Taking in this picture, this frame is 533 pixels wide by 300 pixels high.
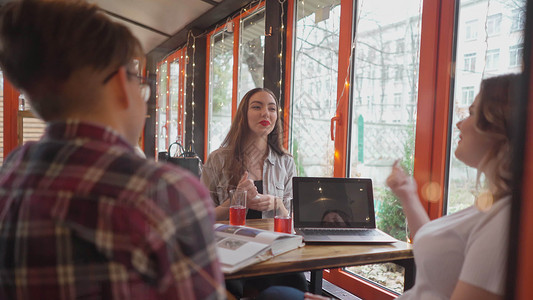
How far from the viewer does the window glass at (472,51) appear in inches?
61.7

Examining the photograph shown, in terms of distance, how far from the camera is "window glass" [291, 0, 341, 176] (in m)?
2.74

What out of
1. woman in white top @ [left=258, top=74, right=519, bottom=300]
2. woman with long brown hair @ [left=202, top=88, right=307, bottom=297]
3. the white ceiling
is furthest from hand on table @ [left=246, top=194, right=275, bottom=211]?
the white ceiling

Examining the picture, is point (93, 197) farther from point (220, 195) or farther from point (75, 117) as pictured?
point (220, 195)

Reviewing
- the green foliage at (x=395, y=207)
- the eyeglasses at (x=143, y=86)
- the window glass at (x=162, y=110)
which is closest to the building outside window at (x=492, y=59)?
the green foliage at (x=395, y=207)

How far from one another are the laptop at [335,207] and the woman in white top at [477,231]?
0.43 m

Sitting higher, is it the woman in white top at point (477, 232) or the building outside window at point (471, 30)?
the building outside window at point (471, 30)

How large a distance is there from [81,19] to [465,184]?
1.75 m

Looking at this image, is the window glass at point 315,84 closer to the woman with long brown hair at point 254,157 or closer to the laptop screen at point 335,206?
the woman with long brown hair at point 254,157

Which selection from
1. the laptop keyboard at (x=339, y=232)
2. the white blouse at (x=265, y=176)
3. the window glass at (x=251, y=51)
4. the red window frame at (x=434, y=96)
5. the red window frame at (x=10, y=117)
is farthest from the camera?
the red window frame at (x=10, y=117)

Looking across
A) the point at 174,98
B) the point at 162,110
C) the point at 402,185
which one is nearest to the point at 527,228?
the point at 402,185

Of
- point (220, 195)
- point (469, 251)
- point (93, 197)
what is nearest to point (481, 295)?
point (469, 251)

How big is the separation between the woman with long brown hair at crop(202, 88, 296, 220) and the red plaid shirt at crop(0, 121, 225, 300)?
160 cm

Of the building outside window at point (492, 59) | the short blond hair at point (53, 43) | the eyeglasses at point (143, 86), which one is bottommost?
the eyeglasses at point (143, 86)

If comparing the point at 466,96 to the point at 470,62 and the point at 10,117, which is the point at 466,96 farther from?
the point at 10,117
